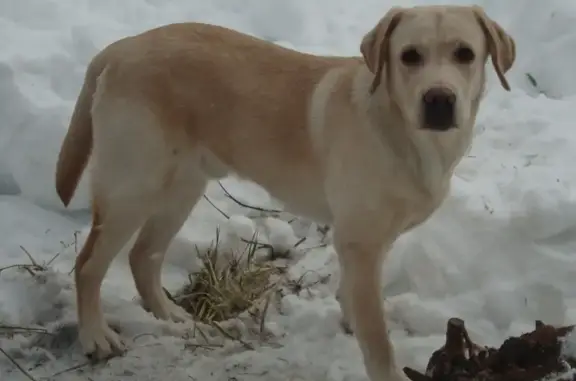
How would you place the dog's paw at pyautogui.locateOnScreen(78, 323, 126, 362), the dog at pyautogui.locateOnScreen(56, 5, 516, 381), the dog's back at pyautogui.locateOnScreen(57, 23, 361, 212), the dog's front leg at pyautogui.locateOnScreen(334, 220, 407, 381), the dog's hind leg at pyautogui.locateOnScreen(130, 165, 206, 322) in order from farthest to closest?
the dog's hind leg at pyautogui.locateOnScreen(130, 165, 206, 322), the dog's paw at pyautogui.locateOnScreen(78, 323, 126, 362), the dog's back at pyautogui.locateOnScreen(57, 23, 361, 212), the dog's front leg at pyautogui.locateOnScreen(334, 220, 407, 381), the dog at pyautogui.locateOnScreen(56, 5, 516, 381)

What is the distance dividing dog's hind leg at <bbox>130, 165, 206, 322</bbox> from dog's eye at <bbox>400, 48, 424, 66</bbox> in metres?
0.89

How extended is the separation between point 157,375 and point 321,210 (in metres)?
0.68

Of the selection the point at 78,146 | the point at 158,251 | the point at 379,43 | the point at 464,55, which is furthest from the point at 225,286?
the point at 464,55

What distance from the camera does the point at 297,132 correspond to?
2355 millimetres

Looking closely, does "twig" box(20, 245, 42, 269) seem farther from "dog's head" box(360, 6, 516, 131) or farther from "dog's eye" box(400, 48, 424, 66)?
"dog's eye" box(400, 48, 424, 66)

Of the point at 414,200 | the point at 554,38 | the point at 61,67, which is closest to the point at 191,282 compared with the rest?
the point at 414,200

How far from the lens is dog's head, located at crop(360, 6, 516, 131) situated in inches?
77.3

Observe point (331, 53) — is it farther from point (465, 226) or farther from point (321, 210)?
point (321, 210)

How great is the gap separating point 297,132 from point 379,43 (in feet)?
1.30

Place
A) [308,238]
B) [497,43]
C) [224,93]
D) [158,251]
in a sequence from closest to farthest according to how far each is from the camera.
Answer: [497,43] → [224,93] → [158,251] → [308,238]

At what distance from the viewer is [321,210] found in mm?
2451

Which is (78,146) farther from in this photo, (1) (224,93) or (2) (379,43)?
(2) (379,43)

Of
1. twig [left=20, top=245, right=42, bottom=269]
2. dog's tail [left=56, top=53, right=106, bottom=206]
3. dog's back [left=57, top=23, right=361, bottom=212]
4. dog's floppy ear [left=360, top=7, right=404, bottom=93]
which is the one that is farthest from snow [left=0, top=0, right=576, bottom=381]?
dog's floppy ear [left=360, top=7, right=404, bottom=93]

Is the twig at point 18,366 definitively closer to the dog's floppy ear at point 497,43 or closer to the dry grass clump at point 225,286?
the dry grass clump at point 225,286
